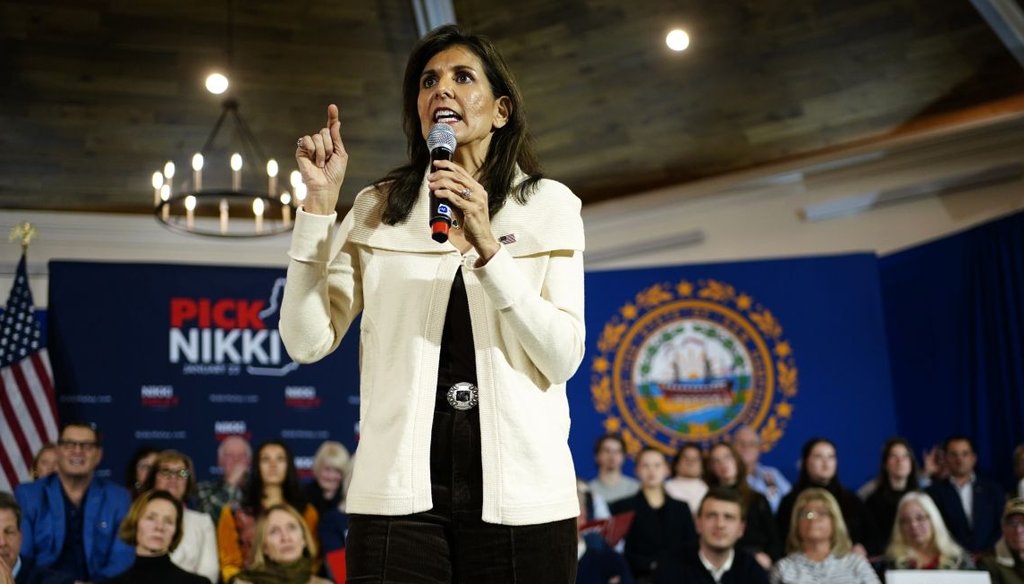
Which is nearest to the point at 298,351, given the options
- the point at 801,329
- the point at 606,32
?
the point at 606,32

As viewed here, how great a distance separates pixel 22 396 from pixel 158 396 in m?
0.78

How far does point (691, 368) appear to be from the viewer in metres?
8.12

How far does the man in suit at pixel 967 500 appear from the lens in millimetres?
6238

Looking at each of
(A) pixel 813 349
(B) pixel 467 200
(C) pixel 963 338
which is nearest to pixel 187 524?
(B) pixel 467 200

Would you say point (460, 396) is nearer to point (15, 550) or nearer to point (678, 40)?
point (15, 550)

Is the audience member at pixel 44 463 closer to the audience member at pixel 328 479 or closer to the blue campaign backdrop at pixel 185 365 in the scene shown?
the blue campaign backdrop at pixel 185 365

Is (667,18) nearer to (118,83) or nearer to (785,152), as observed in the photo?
(785,152)

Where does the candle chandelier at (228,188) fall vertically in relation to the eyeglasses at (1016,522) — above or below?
above

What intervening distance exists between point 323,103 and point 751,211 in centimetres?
324

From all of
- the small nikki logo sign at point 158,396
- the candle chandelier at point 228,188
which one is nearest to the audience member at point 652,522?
the candle chandelier at point 228,188

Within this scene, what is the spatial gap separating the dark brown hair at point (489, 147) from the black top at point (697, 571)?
12.2 ft

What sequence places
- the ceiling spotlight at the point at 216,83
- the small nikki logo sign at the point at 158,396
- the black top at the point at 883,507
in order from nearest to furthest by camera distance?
the black top at the point at 883,507, the small nikki logo sign at the point at 158,396, the ceiling spotlight at the point at 216,83

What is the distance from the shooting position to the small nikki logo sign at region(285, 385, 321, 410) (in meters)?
7.38

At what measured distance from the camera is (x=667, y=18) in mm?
7250
